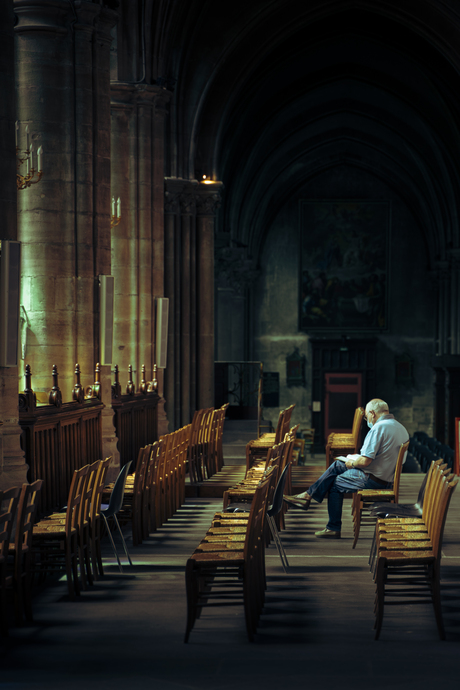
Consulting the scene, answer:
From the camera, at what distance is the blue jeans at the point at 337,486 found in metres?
8.17

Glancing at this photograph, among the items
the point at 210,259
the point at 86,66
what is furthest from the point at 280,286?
the point at 86,66

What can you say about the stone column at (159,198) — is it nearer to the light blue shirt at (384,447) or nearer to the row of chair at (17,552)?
the light blue shirt at (384,447)

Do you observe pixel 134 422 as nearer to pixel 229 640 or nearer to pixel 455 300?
pixel 229 640

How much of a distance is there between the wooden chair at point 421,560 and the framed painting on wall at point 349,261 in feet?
92.5

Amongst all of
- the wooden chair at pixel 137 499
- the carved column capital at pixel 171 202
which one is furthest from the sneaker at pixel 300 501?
the carved column capital at pixel 171 202

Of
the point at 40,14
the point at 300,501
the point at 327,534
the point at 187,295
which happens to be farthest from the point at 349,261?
the point at 327,534

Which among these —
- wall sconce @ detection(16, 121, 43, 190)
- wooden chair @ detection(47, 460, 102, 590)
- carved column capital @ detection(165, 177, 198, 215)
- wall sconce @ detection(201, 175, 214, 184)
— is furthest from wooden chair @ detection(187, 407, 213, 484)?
wall sconce @ detection(201, 175, 214, 184)

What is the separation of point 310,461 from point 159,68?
19.1 metres

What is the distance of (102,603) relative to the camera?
578 centimetres

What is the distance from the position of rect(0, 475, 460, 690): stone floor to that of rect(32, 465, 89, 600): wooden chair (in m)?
0.18

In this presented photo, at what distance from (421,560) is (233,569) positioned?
1.14m

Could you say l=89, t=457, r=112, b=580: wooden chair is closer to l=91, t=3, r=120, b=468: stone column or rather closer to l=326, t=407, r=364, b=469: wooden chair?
l=91, t=3, r=120, b=468: stone column

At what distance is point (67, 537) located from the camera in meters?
5.80

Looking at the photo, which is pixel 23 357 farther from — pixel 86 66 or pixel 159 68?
pixel 159 68
